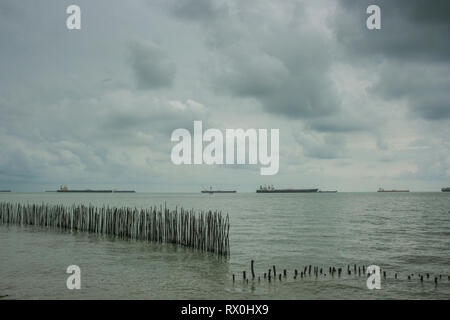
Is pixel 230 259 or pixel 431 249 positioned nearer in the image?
pixel 230 259

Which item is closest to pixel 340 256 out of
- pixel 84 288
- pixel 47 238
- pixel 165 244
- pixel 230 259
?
pixel 230 259

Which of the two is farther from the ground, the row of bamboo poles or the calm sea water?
the row of bamboo poles

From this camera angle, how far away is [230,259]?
51.3ft

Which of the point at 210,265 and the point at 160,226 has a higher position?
the point at 160,226

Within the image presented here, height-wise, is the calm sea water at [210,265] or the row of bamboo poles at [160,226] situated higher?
the row of bamboo poles at [160,226]

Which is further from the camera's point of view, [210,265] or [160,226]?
[160,226]

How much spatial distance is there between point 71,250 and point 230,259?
8029 mm

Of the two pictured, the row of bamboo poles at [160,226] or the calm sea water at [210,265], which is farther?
the row of bamboo poles at [160,226]

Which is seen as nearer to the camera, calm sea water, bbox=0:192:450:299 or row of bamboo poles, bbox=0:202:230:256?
calm sea water, bbox=0:192:450:299
